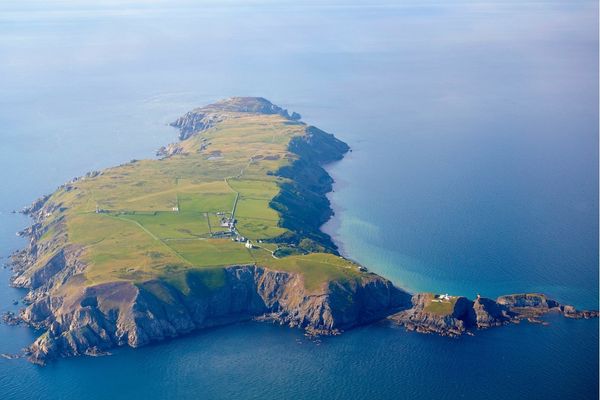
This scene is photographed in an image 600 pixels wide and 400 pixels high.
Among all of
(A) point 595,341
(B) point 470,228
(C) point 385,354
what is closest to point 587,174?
(B) point 470,228

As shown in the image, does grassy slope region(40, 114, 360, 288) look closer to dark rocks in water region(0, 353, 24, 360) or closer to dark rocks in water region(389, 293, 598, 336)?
dark rocks in water region(389, 293, 598, 336)

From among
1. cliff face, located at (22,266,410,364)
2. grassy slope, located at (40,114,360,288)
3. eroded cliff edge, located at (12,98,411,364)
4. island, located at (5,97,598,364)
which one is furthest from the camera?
grassy slope, located at (40,114,360,288)

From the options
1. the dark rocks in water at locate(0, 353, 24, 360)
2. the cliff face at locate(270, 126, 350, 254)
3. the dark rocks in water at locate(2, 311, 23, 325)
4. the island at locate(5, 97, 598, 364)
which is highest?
the cliff face at locate(270, 126, 350, 254)

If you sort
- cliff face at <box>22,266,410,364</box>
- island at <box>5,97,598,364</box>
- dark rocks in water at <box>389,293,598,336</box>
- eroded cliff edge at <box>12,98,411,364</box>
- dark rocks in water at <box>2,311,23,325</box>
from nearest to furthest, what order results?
cliff face at <box>22,266,410,364</box> → eroded cliff edge at <box>12,98,411,364</box> → dark rocks in water at <box>389,293,598,336</box> → island at <box>5,97,598,364</box> → dark rocks in water at <box>2,311,23,325</box>

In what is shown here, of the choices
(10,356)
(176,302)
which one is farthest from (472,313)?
(10,356)

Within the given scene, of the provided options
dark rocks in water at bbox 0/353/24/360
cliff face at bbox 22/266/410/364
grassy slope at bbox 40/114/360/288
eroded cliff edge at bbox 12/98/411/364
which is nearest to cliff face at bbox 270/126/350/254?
grassy slope at bbox 40/114/360/288

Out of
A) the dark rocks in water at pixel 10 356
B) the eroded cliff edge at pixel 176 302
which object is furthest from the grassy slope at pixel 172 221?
the dark rocks in water at pixel 10 356

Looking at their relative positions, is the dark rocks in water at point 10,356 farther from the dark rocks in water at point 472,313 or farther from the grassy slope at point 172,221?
the dark rocks in water at point 472,313
